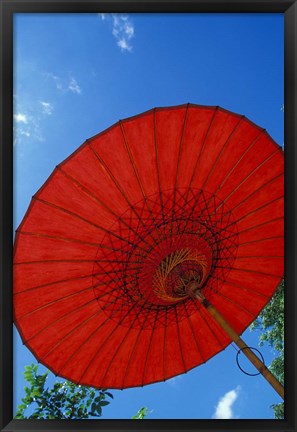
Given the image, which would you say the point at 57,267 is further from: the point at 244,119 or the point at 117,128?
the point at 244,119

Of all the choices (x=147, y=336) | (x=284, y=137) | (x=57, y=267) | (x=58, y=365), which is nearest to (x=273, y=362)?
(x=147, y=336)

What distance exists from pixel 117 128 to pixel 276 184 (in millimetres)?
1649

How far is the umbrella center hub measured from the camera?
12.5 ft

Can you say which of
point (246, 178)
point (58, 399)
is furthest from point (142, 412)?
point (246, 178)

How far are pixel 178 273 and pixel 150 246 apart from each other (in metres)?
0.51

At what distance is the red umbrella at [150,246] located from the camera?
9.95ft

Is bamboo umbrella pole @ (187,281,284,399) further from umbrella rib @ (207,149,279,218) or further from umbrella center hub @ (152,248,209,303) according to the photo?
umbrella rib @ (207,149,279,218)

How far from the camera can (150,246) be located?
3.62m

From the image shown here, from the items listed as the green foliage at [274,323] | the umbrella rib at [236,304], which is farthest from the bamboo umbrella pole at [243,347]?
the green foliage at [274,323]

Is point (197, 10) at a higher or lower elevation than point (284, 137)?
higher

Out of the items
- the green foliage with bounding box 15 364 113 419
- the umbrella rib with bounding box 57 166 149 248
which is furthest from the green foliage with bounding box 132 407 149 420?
the umbrella rib with bounding box 57 166 149 248

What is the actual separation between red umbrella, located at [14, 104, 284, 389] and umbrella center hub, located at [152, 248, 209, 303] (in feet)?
0.04

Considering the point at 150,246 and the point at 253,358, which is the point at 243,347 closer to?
the point at 253,358

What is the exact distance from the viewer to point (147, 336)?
4273 mm
